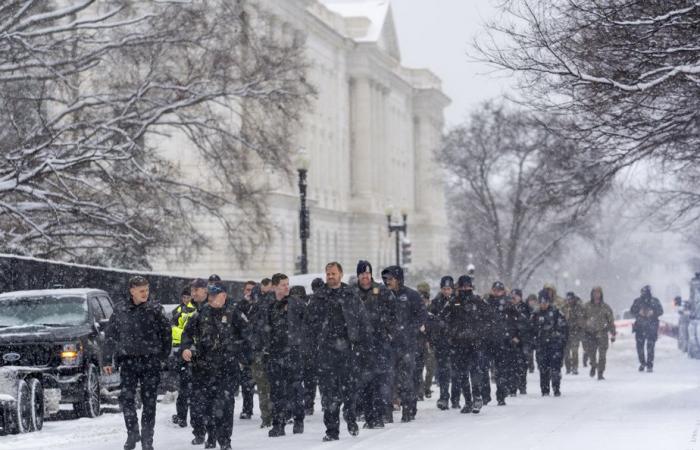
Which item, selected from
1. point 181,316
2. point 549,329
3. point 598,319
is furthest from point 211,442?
point 598,319

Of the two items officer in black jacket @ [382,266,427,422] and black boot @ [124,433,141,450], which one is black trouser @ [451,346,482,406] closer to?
officer in black jacket @ [382,266,427,422]

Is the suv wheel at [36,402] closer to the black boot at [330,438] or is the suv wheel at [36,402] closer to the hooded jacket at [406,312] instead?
the black boot at [330,438]

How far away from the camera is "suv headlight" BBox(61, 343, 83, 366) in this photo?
22062mm

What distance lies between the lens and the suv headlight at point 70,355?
22062mm

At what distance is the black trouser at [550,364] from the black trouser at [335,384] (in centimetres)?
902

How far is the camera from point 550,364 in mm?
27219

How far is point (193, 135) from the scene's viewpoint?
36.7 metres

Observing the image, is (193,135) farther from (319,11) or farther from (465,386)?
(319,11)

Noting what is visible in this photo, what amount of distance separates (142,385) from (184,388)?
2.97 meters

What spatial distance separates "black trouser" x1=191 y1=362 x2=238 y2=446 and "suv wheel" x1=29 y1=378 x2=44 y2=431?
3.56 meters

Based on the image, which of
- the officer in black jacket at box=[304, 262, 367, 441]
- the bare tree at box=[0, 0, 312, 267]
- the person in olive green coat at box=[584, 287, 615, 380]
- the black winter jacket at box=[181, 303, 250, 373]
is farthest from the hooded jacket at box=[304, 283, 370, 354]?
the person in olive green coat at box=[584, 287, 615, 380]

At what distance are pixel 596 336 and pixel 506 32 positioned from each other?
11783mm

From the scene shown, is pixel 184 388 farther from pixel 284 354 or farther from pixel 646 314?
pixel 646 314

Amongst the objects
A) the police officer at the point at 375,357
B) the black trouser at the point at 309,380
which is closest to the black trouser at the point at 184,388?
the black trouser at the point at 309,380
